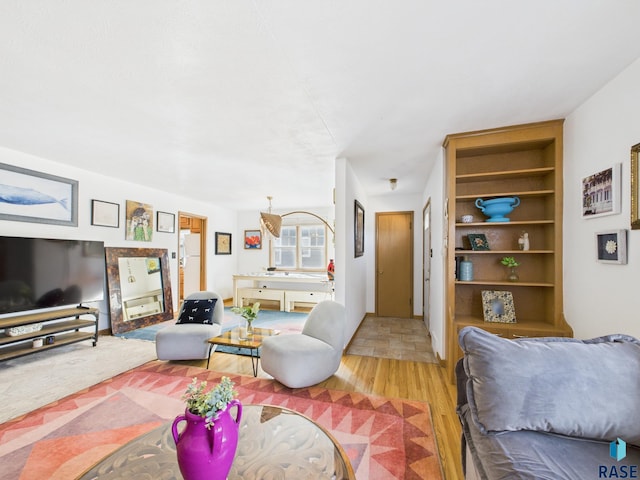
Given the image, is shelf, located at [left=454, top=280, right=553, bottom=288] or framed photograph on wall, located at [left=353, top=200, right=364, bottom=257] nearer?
shelf, located at [left=454, top=280, right=553, bottom=288]

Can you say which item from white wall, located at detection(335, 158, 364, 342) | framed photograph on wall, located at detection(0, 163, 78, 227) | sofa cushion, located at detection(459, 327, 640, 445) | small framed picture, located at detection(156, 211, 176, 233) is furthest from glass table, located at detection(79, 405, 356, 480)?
small framed picture, located at detection(156, 211, 176, 233)

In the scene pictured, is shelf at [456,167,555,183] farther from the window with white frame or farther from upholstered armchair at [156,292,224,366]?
the window with white frame

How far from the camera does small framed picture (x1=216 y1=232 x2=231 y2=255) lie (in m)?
6.92

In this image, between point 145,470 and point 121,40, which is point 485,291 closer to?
point 145,470

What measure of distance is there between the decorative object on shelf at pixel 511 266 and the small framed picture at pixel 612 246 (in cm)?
73

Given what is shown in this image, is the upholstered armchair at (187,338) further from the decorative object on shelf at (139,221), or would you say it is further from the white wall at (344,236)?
the decorative object on shelf at (139,221)

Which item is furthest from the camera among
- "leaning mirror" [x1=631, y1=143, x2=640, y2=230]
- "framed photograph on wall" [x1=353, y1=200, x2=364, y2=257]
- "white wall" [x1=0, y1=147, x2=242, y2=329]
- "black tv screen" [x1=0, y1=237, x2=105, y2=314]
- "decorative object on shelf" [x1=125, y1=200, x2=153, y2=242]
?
"decorative object on shelf" [x1=125, y1=200, x2=153, y2=242]

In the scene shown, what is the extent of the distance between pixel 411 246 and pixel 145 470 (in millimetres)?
4973

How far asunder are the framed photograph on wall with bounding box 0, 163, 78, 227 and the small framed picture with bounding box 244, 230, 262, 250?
12.8 ft

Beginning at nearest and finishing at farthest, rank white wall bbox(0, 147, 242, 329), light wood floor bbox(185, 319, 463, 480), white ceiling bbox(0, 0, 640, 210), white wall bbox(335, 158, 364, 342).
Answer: white ceiling bbox(0, 0, 640, 210)
light wood floor bbox(185, 319, 463, 480)
white wall bbox(335, 158, 364, 342)
white wall bbox(0, 147, 242, 329)

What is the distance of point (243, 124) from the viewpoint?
2.48 metres

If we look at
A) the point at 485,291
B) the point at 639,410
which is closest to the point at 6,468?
the point at 639,410

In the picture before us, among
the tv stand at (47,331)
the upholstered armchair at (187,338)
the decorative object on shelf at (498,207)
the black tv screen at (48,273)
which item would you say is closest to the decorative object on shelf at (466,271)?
the decorative object on shelf at (498,207)

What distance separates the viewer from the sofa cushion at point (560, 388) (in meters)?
1.11
